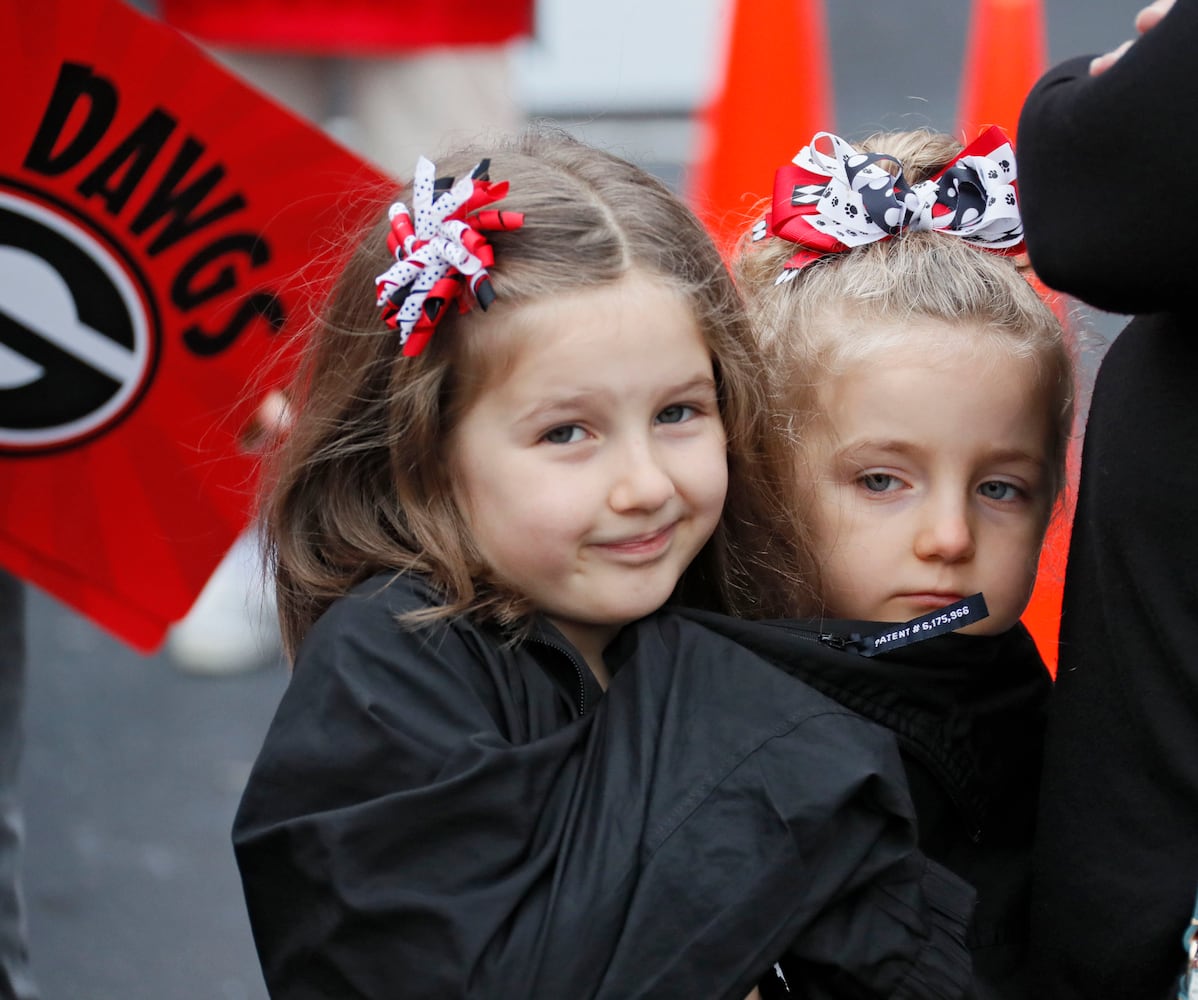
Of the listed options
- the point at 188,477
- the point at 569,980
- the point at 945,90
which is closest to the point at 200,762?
the point at 188,477

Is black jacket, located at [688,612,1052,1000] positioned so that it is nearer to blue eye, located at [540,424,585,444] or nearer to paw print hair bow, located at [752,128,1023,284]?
blue eye, located at [540,424,585,444]

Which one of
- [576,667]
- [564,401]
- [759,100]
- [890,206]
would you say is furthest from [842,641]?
[759,100]

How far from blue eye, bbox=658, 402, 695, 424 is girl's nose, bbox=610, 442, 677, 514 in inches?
2.7

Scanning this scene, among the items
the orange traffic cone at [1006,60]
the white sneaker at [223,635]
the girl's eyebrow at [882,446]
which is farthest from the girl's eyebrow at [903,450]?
the white sneaker at [223,635]

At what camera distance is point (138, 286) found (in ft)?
6.84

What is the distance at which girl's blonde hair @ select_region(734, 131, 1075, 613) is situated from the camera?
5.72 feet

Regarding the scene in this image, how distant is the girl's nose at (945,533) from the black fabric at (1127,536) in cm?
20

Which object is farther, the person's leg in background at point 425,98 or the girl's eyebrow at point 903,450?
the person's leg in background at point 425,98

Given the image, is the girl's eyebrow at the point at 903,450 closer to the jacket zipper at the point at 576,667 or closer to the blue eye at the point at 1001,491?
the blue eye at the point at 1001,491

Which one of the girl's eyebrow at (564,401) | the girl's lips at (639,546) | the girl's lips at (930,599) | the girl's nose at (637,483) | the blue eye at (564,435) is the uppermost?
the girl's eyebrow at (564,401)

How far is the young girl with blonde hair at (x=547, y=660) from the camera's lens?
4.47ft

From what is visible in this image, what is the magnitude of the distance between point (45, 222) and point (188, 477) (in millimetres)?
377

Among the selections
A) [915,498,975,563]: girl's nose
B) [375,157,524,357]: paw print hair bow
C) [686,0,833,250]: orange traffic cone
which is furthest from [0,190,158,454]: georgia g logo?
[686,0,833,250]: orange traffic cone

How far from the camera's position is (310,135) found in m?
2.11
